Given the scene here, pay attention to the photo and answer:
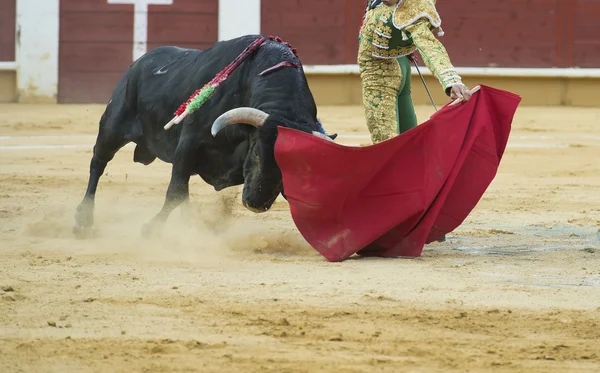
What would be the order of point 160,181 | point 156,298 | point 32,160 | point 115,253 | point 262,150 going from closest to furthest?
point 156,298, point 262,150, point 115,253, point 160,181, point 32,160

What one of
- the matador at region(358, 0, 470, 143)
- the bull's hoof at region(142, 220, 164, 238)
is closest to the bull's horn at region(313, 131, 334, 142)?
the matador at region(358, 0, 470, 143)

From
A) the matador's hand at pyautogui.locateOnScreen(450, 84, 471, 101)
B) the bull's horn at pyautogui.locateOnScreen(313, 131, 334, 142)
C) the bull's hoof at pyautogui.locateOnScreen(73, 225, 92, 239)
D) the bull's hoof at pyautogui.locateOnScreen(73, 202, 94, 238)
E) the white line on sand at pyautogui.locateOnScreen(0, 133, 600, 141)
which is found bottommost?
the white line on sand at pyautogui.locateOnScreen(0, 133, 600, 141)

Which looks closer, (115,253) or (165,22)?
(115,253)

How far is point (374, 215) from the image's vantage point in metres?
3.83

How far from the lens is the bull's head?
148 inches

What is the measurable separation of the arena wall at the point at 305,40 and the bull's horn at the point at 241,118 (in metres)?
6.60

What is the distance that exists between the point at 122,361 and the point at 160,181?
4.00m

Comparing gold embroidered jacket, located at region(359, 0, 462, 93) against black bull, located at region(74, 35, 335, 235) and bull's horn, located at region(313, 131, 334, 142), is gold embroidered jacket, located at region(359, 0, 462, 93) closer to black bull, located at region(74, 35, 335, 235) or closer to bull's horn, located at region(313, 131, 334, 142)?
black bull, located at region(74, 35, 335, 235)

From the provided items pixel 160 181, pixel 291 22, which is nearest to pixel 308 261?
pixel 160 181

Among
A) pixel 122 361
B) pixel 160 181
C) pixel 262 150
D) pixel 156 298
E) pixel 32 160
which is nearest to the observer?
pixel 122 361

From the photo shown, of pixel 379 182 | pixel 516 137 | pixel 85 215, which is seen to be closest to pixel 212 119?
pixel 379 182

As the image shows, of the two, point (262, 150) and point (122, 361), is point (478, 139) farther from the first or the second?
point (122, 361)

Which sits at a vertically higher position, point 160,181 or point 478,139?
point 478,139

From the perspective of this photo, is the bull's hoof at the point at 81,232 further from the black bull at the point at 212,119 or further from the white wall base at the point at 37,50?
the white wall base at the point at 37,50
